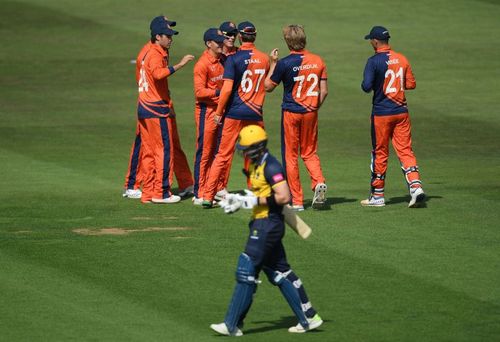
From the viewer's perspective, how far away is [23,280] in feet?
44.7

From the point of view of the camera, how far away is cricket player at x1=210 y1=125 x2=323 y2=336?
37.1ft

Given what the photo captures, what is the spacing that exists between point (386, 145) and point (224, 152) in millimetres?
2447

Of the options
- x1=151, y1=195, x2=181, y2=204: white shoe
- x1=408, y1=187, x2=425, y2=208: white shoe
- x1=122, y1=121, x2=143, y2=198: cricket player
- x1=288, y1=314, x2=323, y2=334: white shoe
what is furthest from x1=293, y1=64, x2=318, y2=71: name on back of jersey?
x1=288, y1=314, x2=323, y2=334: white shoe

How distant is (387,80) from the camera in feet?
56.9

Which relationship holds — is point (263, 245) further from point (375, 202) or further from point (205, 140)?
point (205, 140)

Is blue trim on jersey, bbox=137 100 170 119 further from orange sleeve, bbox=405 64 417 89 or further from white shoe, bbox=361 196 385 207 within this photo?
orange sleeve, bbox=405 64 417 89

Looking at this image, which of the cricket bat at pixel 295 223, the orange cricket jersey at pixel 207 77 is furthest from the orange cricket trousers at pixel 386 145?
the cricket bat at pixel 295 223

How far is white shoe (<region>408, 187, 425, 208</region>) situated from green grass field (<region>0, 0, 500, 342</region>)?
6.3 inches

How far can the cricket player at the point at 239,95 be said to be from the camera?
55.6ft

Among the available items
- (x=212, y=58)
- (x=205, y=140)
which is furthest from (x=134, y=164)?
(x=212, y=58)

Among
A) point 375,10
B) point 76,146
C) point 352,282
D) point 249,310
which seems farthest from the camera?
point 375,10

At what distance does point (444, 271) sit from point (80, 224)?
5504 mm

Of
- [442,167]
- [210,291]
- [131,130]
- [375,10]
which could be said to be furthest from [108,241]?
[375,10]

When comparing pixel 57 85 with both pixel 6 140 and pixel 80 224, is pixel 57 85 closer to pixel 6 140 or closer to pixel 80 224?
pixel 6 140
